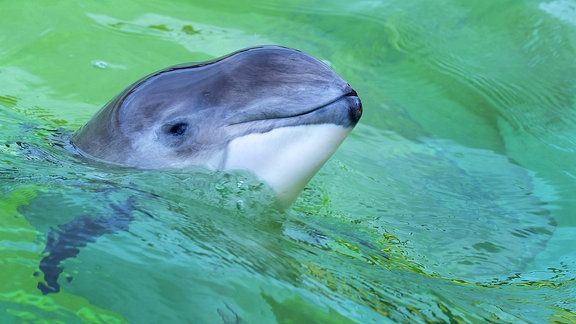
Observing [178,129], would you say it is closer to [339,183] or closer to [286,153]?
[286,153]

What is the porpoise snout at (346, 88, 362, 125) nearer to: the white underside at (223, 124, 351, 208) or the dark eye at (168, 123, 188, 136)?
the white underside at (223, 124, 351, 208)

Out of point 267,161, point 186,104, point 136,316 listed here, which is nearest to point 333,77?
point 267,161

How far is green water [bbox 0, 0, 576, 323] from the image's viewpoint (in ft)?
8.11

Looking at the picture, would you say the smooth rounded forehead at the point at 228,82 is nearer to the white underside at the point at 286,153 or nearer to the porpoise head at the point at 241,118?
the porpoise head at the point at 241,118

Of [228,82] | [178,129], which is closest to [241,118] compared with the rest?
[228,82]

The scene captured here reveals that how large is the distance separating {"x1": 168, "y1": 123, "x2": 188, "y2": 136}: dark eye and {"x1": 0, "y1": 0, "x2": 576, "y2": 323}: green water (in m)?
0.24

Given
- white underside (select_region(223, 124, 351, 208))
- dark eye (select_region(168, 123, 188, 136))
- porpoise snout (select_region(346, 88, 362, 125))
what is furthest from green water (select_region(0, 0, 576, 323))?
porpoise snout (select_region(346, 88, 362, 125))

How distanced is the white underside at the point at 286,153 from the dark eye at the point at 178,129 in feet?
0.90

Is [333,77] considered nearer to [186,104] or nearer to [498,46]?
[186,104]

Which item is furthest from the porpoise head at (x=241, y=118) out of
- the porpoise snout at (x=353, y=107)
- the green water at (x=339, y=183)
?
the green water at (x=339, y=183)

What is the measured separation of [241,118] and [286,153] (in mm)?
249

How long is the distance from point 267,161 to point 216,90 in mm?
400

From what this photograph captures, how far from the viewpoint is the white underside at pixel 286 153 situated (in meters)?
3.29

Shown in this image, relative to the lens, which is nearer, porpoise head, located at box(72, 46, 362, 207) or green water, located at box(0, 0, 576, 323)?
green water, located at box(0, 0, 576, 323)
